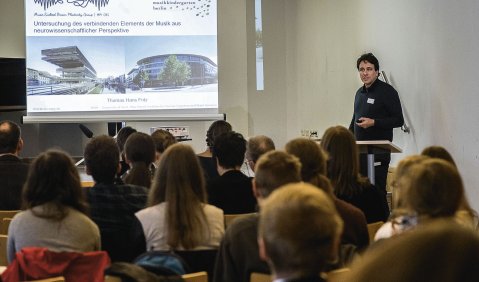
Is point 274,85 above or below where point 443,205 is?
above

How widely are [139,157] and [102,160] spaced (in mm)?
496

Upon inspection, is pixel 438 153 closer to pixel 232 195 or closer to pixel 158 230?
pixel 232 195

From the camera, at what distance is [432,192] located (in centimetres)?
196

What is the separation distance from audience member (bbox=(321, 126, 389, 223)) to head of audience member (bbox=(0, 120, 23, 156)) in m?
2.04

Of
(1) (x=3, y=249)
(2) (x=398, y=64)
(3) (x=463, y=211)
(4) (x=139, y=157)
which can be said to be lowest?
(1) (x=3, y=249)

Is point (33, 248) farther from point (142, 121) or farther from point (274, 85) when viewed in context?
point (274, 85)

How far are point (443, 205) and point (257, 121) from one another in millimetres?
7443

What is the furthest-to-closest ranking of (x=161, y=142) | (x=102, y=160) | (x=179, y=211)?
(x=161, y=142) → (x=102, y=160) → (x=179, y=211)

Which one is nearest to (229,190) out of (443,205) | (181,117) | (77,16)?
(443,205)

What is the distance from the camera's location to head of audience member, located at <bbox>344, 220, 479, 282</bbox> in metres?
0.47

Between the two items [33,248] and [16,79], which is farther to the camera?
[16,79]

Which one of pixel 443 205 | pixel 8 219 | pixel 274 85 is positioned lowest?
pixel 8 219

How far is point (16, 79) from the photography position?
816 centimetres

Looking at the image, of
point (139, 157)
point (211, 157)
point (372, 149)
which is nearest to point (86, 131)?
point (211, 157)
